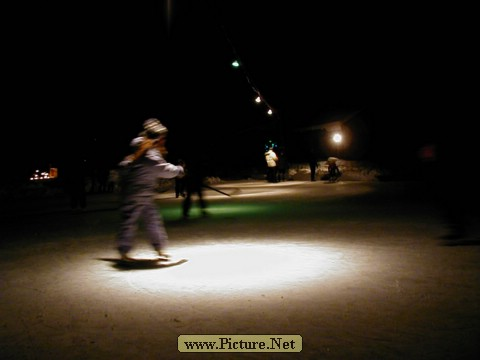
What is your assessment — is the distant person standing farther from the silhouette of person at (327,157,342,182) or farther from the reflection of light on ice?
the reflection of light on ice

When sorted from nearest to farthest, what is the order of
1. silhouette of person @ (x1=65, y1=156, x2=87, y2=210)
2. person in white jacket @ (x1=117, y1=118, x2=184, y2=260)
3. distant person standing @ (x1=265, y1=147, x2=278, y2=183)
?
person in white jacket @ (x1=117, y1=118, x2=184, y2=260) → silhouette of person @ (x1=65, y1=156, x2=87, y2=210) → distant person standing @ (x1=265, y1=147, x2=278, y2=183)

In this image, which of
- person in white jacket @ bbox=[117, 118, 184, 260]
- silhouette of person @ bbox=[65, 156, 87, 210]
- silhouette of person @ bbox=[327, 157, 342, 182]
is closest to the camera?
person in white jacket @ bbox=[117, 118, 184, 260]

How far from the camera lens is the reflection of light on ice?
5371 mm

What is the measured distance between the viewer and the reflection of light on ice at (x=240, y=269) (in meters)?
5.37

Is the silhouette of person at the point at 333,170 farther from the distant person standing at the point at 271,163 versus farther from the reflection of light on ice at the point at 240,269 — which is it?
the reflection of light on ice at the point at 240,269

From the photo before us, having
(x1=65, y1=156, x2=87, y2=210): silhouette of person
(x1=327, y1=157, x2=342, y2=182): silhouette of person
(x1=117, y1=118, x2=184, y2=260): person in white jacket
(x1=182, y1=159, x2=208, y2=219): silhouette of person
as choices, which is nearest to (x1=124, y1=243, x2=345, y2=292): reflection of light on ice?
(x1=117, y1=118, x2=184, y2=260): person in white jacket

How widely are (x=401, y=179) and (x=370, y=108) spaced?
13930mm

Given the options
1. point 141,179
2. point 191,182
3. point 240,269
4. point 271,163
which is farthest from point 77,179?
point 271,163

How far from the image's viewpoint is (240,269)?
6.12 meters

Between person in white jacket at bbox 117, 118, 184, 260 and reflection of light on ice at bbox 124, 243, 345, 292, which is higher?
person in white jacket at bbox 117, 118, 184, 260

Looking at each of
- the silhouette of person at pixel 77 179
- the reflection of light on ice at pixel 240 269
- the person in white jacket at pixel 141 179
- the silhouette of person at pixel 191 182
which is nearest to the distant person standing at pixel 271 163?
the silhouette of person at pixel 77 179

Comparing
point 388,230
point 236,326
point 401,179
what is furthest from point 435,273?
point 401,179

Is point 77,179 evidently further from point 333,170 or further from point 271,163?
point 333,170

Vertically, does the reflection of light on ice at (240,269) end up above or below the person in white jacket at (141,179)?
below
